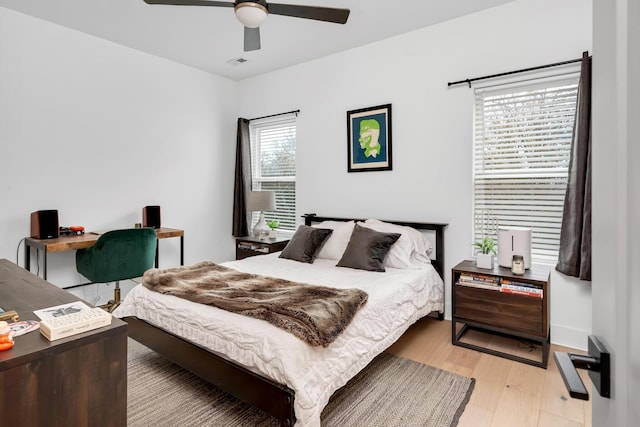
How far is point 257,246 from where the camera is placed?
4.08 meters

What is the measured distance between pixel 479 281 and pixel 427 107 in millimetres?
1715

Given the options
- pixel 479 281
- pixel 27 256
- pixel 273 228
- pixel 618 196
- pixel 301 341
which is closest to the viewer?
Result: pixel 618 196

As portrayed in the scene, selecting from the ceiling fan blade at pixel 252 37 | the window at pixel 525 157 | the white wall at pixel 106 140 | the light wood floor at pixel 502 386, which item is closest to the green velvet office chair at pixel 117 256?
the white wall at pixel 106 140

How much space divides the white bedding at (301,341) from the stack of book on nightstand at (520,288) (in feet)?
1.90

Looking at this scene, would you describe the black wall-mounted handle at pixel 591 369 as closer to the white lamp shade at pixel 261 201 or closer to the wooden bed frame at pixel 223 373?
the wooden bed frame at pixel 223 373

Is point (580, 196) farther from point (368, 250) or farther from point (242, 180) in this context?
point (242, 180)

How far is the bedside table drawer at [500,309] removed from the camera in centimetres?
241

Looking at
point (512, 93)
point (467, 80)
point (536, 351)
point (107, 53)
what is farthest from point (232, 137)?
point (536, 351)

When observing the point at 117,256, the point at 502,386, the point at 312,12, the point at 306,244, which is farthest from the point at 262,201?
the point at 502,386

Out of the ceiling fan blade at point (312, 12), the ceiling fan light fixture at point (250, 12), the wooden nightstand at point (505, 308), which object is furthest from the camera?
the wooden nightstand at point (505, 308)

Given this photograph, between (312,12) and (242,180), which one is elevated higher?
(312,12)

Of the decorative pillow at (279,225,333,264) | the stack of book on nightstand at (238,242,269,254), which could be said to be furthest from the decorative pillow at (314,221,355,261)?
the stack of book on nightstand at (238,242,269,254)

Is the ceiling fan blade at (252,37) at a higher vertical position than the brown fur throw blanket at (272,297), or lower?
higher

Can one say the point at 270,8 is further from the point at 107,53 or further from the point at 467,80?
the point at 107,53
